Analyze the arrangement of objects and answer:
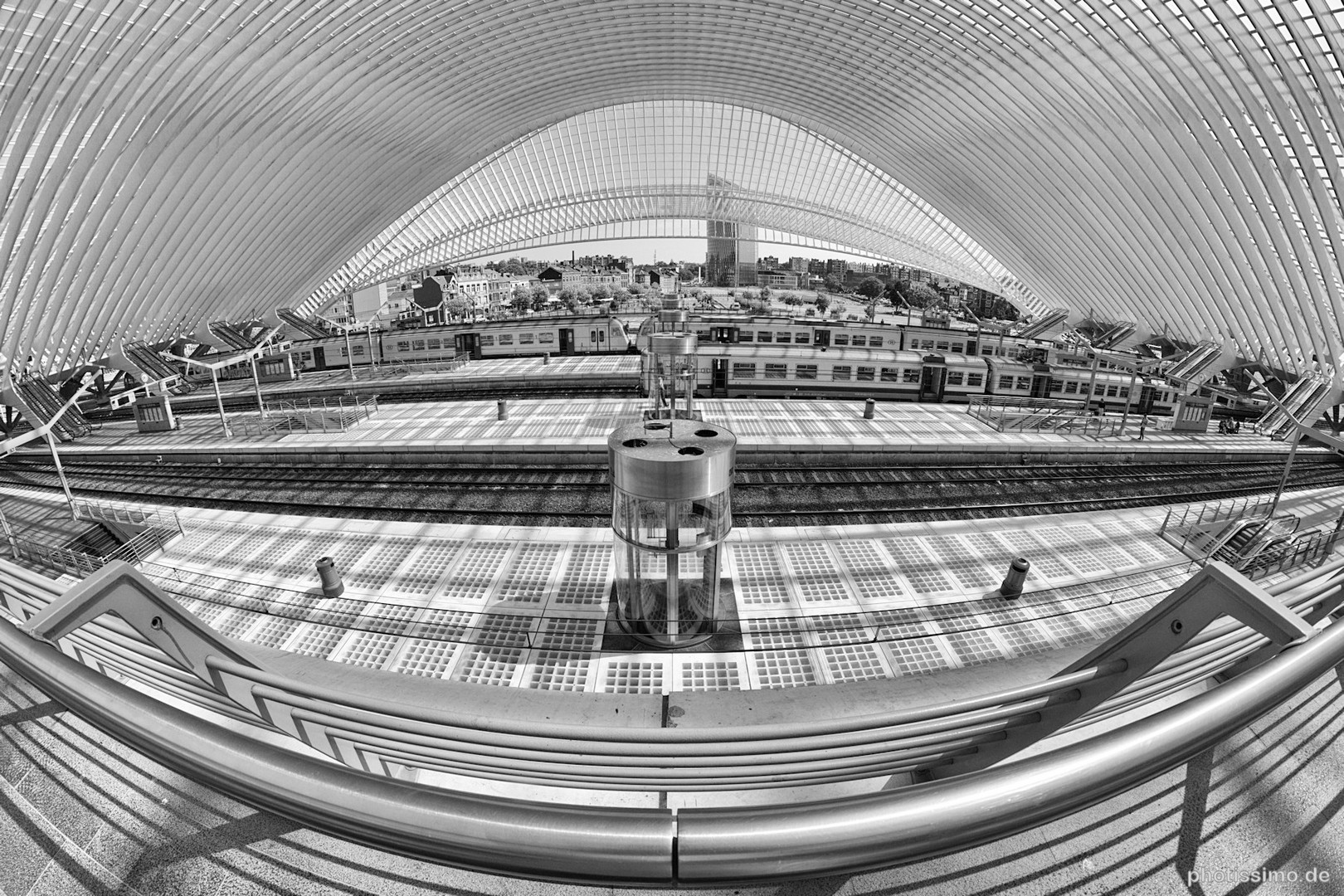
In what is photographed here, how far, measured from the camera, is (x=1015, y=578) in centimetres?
1041

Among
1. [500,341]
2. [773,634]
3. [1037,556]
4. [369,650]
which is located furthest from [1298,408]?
[500,341]

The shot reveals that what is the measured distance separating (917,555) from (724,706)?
7607 mm

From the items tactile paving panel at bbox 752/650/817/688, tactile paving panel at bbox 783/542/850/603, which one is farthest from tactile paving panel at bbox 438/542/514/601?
tactile paving panel at bbox 783/542/850/603

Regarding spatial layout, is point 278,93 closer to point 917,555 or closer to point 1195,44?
point 917,555

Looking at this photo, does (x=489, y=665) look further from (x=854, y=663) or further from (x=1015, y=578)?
(x=1015, y=578)

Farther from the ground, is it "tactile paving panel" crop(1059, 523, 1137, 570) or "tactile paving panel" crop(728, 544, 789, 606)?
"tactile paving panel" crop(728, 544, 789, 606)

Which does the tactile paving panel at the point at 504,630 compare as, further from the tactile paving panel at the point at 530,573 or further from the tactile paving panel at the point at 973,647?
the tactile paving panel at the point at 973,647

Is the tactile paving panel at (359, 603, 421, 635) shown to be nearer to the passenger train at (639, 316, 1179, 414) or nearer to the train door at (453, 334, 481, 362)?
the passenger train at (639, 316, 1179, 414)

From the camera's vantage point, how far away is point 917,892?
2953mm

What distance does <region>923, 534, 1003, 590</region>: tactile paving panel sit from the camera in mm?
11047

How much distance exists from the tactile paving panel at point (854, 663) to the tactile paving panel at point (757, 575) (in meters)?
1.67

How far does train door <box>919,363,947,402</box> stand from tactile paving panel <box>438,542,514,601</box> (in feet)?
82.6

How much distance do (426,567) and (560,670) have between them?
14.9ft

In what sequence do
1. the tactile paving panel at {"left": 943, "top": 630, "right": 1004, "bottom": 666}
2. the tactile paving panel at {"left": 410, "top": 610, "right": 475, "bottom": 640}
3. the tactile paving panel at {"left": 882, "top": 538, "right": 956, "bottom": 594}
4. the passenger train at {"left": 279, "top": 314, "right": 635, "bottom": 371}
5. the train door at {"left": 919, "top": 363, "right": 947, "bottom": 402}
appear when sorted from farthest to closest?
the passenger train at {"left": 279, "top": 314, "right": 635, "bottom": 371}, the train door at {"left": 919, "top": 363, "right": 947, "bottom": 402}, the tactile paving panel at {"left": 882, "top": 538, "right": 956, "bottom": 594}, the tactile paving panel at {"left": 410, "top": 610, "right": 475, "bottom": 640}, the tactile paving panel at {"left": 943, "top": 630, "right": 1004, "bottom": 666}
